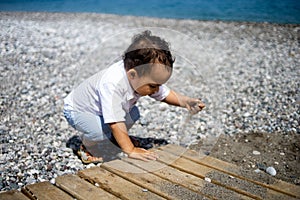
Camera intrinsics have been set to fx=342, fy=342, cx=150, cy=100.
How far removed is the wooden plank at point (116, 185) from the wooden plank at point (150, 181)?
2.1 inches

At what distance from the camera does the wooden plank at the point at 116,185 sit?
2.86 meters

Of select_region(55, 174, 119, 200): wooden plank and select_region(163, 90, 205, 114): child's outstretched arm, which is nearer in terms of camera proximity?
select_region(55, 174, 119, 200): wooden plank

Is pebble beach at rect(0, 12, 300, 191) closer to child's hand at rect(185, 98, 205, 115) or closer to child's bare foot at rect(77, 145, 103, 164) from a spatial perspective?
child's bare foot at rect(77, 145, 103, 164)

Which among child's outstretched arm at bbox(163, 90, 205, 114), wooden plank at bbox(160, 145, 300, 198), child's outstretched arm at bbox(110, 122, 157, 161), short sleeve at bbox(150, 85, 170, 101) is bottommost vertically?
wooden plank at bbox(160, 145, 300, 198)

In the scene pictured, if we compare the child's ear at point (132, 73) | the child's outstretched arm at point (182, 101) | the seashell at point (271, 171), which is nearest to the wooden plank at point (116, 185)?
the child's ear at point (132, 73)

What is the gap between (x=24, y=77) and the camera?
685 centimetres

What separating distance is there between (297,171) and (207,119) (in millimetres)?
1673

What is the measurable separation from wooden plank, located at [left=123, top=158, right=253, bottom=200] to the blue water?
40.1 feet

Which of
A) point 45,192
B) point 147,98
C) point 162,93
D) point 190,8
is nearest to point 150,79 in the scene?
point 162,93

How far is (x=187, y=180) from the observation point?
3109 millimetres

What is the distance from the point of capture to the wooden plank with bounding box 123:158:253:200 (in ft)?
9.38

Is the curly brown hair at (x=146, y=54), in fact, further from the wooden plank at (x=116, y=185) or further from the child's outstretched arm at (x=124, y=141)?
the wooden plank at (x=116, y=185)

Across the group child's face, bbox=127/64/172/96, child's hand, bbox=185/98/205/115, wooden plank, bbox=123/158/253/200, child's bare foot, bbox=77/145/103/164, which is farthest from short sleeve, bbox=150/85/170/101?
child's bare foot, bbox=77/145/103/164

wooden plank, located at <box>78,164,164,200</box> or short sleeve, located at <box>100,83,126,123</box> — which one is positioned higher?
short sleeve, located at <box>100,83,126,123</box>
